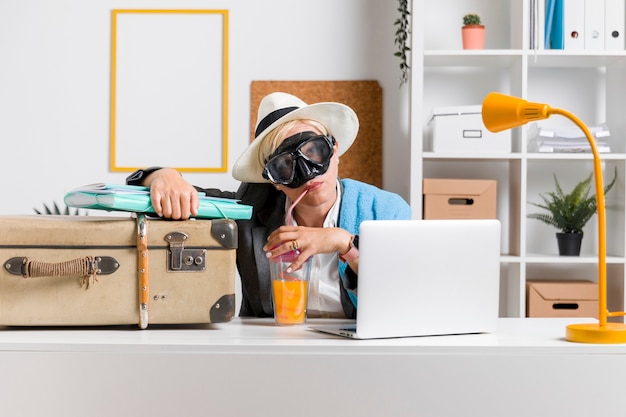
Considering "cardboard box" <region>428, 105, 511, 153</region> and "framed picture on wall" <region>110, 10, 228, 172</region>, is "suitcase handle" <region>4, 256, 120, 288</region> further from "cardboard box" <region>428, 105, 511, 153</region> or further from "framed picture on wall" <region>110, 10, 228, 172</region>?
"framed picture on wall" <region>110, 10, 228, 172</region>

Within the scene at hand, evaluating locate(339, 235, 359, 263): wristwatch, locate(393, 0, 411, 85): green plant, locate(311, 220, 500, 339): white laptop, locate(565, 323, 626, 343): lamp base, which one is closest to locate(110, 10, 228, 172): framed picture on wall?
locate(393, 0, 411, 85): green plant

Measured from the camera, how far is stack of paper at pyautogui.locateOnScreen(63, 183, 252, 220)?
5.26 ft

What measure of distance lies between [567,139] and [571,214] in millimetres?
350

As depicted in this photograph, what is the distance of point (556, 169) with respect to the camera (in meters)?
3.90

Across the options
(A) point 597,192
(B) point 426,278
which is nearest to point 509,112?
(A) point 597,192

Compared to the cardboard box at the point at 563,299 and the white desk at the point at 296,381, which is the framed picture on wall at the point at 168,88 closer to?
the cardboard box at the point at 563,299

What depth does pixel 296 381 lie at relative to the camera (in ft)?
4.61

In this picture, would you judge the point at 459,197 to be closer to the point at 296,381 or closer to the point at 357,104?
the point at 357,104

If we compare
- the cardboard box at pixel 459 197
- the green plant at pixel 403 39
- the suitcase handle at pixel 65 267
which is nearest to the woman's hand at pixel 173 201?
the suitcase handle at pixel 65 267

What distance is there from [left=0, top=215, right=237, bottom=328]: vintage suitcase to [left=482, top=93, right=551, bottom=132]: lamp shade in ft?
1.94

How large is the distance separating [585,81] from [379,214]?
210 centimetres

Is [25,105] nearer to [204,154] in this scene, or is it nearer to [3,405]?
[204,154]

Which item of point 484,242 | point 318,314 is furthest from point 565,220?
point 484,242

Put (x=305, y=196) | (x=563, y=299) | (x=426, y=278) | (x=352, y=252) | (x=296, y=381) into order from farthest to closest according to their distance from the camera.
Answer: (x=563, y=299)
(x=305, y=196)
(x=352, y=252)
(x=426, y=278)
(x=296, y=381)
